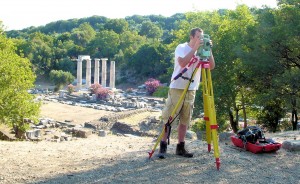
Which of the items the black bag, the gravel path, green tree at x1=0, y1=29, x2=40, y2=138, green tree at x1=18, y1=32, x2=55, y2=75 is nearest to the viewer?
the gravel path

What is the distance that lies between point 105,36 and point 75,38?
11071 millimetres

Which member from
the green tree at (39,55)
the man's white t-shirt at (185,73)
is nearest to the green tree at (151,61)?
the green tree at (39,55)

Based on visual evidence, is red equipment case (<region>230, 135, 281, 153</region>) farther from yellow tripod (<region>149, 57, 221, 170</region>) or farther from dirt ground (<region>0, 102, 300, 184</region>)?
yellow tripod (<region>149, 57, 221, 170</region>)

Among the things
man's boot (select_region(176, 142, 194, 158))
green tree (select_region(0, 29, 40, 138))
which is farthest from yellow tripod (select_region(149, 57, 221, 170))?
green tree (select_region(0, 29, 40, 138))

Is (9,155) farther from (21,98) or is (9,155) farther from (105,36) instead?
(105,36)

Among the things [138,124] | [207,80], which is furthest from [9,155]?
[138,124]

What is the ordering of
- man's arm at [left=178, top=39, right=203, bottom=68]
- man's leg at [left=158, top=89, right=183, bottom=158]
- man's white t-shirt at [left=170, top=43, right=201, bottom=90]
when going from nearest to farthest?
man's arm at [left=178, top=39, right=203, bottom=68] < man's white t-shirt at [left=170, top=43, right=201, bottom=90] < man's leg at [left=158, top=89, right=183, bottom=158]

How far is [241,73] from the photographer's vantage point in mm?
18734

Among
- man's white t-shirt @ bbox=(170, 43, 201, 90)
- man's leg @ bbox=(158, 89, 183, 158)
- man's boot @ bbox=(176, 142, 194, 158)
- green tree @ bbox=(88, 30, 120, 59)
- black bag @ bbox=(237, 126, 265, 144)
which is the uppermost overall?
green tree @ bbox=(88, 30, 120, 59)

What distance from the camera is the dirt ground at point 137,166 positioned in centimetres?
525

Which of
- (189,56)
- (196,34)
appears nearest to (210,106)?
(189,56)

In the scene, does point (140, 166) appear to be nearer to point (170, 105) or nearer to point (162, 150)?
point (162, 150)

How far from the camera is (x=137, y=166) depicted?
5.74 m

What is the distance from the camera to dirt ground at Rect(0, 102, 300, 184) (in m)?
5.25
